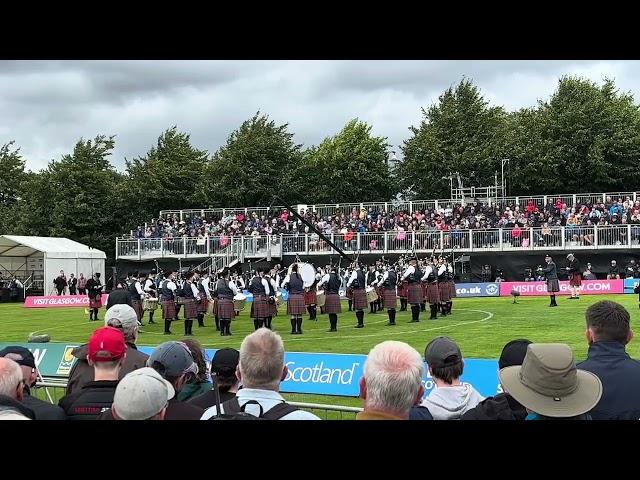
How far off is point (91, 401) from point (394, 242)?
82.4 ft

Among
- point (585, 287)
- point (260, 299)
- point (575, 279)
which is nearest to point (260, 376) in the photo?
point (260, 299)

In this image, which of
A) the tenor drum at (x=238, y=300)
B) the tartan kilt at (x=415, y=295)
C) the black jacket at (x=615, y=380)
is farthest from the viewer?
the tenor drum at (x=238, y=300)

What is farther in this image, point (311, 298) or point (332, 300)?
point (311, 298)

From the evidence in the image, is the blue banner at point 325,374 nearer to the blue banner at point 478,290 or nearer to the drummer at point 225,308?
the drummer at point 225,308

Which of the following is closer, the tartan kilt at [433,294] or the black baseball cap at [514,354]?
the black baseball cap at [514,354]

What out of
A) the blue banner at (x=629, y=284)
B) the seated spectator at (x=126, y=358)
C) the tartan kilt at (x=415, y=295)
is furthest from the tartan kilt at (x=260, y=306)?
the blue banner at (x=629, y=284)

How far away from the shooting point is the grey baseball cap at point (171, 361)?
12.2ft

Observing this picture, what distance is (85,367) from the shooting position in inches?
170

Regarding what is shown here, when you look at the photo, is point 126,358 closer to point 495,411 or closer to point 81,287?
point 495,411

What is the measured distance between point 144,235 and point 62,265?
381 cm

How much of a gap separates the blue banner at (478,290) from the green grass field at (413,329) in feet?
5.83
